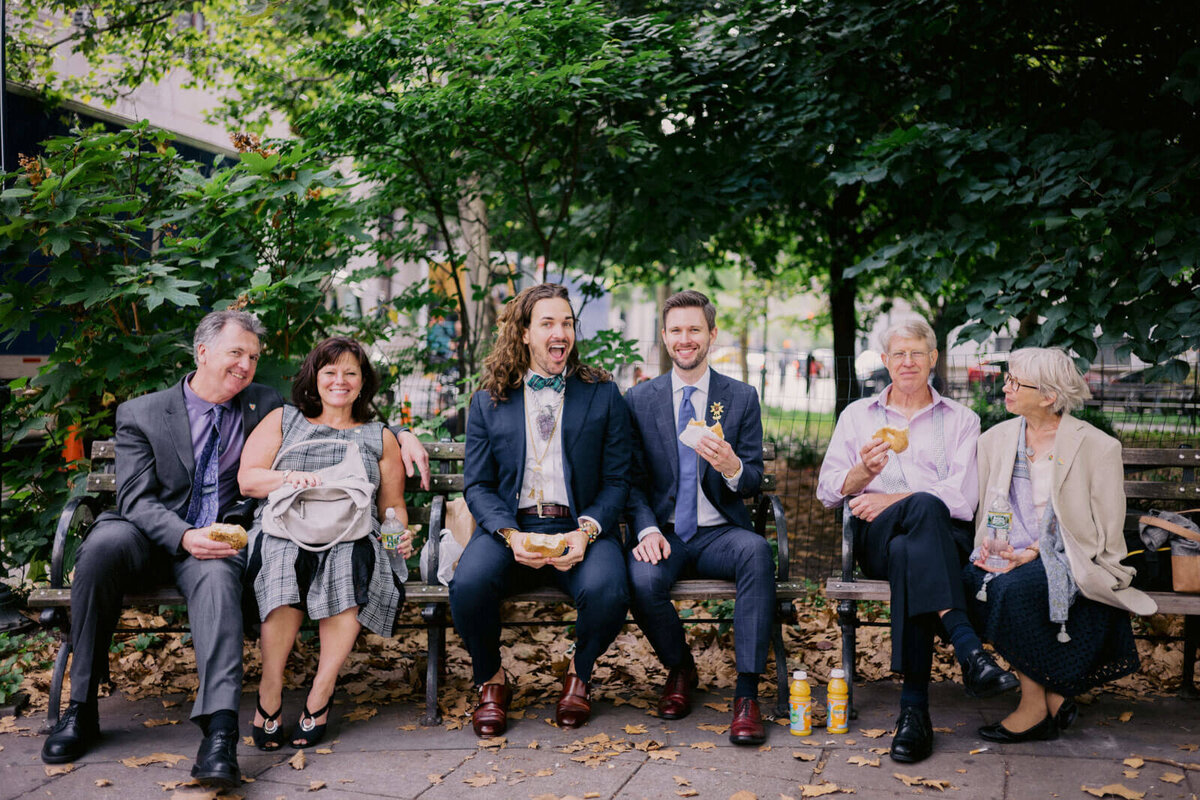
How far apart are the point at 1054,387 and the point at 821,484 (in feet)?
3.40

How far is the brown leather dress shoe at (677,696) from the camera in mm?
4227

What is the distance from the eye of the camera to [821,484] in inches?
172

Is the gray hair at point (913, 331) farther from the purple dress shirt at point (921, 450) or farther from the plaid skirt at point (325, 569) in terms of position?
the plaid skirt at point (325, 569)

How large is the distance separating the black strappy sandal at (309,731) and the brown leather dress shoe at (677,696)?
4.65 feet

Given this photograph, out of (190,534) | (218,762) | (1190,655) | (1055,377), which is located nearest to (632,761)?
(218,762)

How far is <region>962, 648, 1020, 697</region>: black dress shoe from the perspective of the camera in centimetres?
353

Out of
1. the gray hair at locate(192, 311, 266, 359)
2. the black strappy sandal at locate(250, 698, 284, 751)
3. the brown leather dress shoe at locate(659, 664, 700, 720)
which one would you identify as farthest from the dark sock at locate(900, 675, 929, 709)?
the gray hair at locate(192, 311, 266, 359)

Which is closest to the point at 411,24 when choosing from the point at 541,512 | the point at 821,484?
the point at 541,512

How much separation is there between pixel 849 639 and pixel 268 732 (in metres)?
2.43

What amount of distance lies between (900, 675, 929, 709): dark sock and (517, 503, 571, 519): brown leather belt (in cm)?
157

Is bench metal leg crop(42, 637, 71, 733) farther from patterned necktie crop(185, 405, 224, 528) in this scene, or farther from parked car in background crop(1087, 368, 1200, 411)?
parked car in background crop(1087, 368, 1200, 411)

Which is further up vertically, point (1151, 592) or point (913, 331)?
point (913, 331)

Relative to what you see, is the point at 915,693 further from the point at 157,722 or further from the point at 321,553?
the point at 157,722

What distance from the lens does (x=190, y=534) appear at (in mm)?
3953
